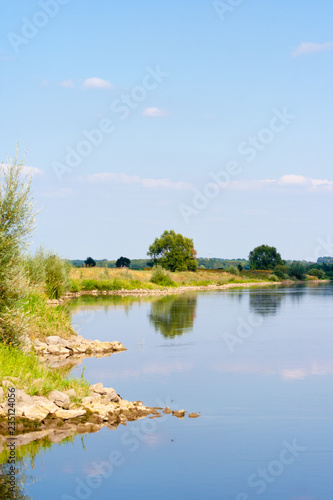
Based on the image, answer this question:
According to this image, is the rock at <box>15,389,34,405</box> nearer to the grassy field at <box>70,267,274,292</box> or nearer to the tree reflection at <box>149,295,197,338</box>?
the tree reflection at <box>149,295,197,338</box>

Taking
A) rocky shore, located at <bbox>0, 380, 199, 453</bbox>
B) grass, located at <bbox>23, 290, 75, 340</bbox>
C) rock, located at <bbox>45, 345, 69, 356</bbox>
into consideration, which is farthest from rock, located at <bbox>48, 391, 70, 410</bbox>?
grass, located at <bbox>23, 290, 75, 340</bbox>

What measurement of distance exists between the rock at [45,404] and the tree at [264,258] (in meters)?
122

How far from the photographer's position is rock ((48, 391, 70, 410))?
10.6 m

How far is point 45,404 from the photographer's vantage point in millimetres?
10367

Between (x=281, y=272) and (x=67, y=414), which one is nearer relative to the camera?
(x=67, y=414)

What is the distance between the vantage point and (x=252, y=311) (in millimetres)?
35906

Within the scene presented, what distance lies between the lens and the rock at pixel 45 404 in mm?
10289

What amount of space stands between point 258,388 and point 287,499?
634cm

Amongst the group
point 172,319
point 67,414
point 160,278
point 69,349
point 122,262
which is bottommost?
point 67,414

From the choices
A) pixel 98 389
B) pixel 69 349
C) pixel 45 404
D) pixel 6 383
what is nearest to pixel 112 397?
pixel 98 389

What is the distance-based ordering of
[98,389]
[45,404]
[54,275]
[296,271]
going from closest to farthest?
[45,404]
[98,389]
[54,275]
[296,271]

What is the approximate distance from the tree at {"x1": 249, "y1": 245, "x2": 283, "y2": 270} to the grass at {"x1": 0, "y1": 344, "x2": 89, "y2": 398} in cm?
11941

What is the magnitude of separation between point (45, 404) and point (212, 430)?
9.41ft

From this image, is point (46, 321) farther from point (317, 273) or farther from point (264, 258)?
point (264, 258)
